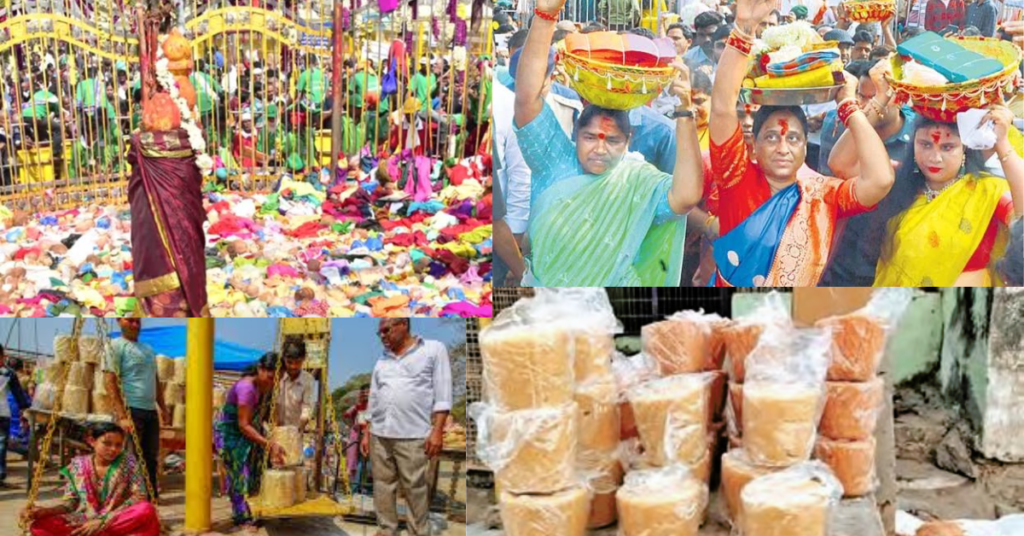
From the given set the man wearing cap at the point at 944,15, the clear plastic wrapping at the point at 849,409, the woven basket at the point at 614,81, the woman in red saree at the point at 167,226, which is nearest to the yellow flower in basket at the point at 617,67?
the woven basket at the point at 614,81

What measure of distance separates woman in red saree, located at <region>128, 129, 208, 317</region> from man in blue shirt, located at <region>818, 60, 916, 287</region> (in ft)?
8.31

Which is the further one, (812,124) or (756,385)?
(812,124)

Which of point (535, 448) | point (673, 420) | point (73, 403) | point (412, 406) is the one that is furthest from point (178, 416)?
point (673, 420)

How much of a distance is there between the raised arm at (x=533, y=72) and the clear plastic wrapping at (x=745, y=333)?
1.58 m

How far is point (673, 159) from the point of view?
4.07 metres

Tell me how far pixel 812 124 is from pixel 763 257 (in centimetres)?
57

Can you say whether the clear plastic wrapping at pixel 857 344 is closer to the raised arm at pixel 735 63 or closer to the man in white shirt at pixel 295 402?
the raised arm at pixel 735 63

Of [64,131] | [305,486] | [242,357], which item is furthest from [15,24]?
[305,486]

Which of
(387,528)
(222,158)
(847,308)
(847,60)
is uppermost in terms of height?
(847,60)

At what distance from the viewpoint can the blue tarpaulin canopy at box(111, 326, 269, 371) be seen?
4020 mm

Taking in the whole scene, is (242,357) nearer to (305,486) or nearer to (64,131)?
(305,486)

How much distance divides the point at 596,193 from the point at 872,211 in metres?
1.13

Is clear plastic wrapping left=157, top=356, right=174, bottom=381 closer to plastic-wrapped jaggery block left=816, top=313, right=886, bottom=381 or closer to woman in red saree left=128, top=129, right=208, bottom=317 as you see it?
woman in red saree left=128, top=129, right=208, bottom=317

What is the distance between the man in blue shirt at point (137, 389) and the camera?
13.2 ft
